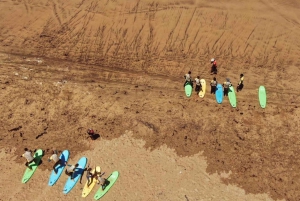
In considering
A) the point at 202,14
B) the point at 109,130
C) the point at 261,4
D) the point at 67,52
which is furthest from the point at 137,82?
the point at 261,4

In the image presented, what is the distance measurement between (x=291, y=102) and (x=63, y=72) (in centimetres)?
1383

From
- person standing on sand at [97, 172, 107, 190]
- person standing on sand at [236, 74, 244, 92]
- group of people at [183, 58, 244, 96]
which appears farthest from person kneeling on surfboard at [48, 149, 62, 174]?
person standing on sand at [236, 74, 244, 92]

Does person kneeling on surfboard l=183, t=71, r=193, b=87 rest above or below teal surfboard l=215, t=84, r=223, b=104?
above

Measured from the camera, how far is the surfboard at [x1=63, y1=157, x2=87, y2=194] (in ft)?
50.5

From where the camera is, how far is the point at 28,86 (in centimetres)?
1928

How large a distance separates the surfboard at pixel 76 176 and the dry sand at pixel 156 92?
0.41 metres

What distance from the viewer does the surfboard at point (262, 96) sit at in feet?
59.6

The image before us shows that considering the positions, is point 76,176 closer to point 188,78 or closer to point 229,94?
point 188,78

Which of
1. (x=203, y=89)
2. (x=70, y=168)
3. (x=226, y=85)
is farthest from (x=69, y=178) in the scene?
(x=226, y=85)

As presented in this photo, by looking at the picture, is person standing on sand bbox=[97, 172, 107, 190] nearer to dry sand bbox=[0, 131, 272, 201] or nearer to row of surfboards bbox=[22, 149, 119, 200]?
row of surfboards bbox=[22, 149, 119, 200]

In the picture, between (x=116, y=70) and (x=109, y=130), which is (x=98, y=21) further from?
(x=109, y=130)

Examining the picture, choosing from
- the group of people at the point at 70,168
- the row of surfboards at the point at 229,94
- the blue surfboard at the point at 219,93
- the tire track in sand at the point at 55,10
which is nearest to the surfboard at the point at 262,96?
the row of surfboards at the point at 229,94

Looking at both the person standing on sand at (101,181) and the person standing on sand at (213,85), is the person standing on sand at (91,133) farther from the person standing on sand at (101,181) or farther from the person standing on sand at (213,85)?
the person standing on sand at (213,85)

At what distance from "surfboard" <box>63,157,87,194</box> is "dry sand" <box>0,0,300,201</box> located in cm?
41
